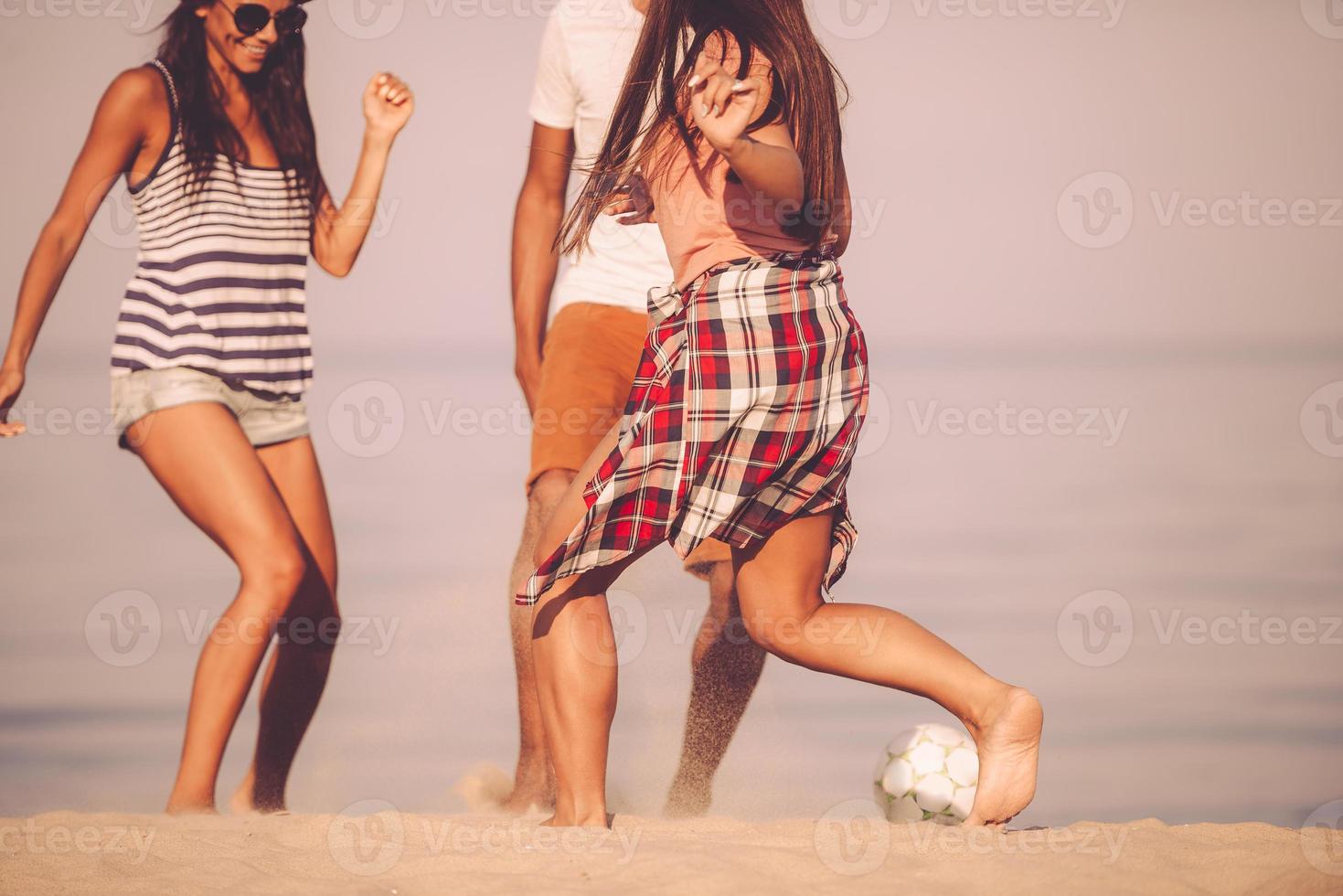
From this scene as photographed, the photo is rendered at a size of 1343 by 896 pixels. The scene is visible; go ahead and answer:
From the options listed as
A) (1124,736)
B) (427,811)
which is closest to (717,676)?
(427,811)

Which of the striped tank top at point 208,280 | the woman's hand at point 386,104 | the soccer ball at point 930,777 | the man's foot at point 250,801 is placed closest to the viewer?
the soccer ball at point 930,777

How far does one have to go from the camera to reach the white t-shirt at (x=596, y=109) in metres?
4.02

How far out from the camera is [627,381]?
3.95 metres

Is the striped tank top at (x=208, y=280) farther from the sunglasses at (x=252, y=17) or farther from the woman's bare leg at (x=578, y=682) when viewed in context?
the woman's bare leg at (x=578, y=682)

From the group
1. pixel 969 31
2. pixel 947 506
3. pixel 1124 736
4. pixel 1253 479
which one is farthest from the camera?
pixel 1253 479

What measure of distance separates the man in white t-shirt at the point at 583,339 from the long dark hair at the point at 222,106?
0.63m

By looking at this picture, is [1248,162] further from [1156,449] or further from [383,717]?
[383,717]

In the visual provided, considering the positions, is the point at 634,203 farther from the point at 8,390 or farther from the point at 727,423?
the point at 8,390

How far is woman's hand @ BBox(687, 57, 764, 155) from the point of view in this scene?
272 centimetres

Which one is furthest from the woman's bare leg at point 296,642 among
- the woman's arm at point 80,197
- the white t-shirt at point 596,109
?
the white t-shirt at point 596,109

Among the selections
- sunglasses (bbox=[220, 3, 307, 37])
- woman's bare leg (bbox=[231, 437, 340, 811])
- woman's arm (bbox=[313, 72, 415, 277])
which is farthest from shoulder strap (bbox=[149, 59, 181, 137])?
woman's bare leg (bbox=[231, 437, 340, 811])

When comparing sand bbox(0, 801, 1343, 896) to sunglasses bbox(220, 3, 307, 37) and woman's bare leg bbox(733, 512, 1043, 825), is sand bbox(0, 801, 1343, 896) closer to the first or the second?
woman's bare leg bbox(733, 512, 1043, 825)

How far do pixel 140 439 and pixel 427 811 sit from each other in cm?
125

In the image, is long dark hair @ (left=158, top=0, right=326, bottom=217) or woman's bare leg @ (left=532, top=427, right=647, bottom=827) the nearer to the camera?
woman's bare leg @ (left=532, top=427, right=647, bottom=827)
